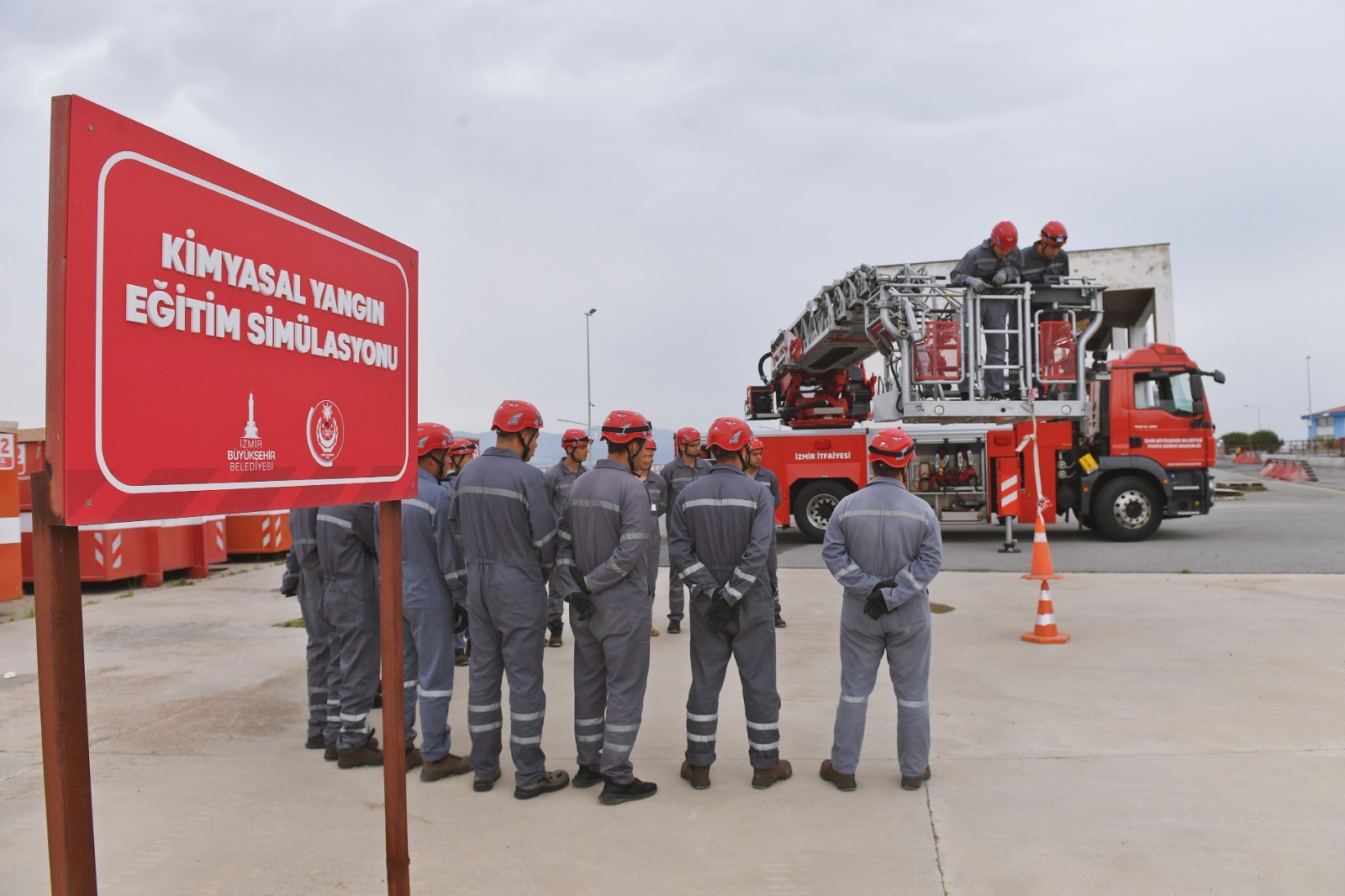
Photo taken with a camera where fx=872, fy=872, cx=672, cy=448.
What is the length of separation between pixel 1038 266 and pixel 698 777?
5397mm

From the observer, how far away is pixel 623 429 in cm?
457

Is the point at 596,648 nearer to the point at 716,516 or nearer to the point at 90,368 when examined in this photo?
the point at 716,516

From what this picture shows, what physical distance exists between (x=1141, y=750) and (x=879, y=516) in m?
1.87

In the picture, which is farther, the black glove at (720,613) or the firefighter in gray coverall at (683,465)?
the firefighter in gray coverall at (683,465)

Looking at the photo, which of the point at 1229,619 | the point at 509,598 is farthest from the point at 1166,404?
the point at 509,598

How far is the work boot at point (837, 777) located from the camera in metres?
4.13

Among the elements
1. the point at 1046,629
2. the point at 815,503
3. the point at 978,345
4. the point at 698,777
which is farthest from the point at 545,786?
the point at 815,503

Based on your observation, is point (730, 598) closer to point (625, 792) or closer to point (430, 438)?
point (625, 792)

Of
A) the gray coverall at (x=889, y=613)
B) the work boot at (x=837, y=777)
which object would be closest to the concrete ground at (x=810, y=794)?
the work boot at (x=837, y=777)

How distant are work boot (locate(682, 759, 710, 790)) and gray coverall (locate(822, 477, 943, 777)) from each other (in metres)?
0.62

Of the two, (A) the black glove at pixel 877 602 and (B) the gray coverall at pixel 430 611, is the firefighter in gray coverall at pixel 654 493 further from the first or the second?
(A) the black glove at pixel 877 602

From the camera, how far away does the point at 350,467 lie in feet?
7.63

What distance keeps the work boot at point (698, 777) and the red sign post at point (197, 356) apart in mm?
2048

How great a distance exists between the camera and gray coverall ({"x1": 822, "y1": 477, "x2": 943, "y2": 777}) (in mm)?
4145
